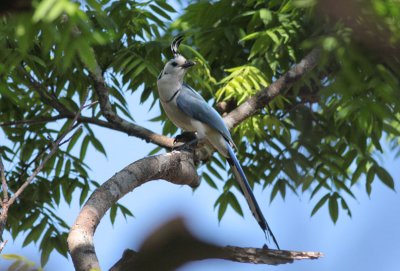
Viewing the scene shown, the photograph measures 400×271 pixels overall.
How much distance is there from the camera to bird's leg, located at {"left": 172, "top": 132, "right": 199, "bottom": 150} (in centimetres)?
443

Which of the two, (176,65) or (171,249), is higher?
(176,65)

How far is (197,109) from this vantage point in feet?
15.7

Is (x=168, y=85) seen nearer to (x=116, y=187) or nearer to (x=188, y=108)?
(x=188, y=108)

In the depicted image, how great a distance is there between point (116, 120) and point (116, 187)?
3.87 feet

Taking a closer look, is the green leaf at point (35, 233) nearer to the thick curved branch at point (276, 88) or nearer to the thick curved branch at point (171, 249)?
the thick curved branch at point (276, 88)

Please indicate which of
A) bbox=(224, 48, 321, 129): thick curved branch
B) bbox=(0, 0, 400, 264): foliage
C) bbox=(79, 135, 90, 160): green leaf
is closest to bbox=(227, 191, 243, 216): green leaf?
bbox=(0, 0, 400, 264): foliage

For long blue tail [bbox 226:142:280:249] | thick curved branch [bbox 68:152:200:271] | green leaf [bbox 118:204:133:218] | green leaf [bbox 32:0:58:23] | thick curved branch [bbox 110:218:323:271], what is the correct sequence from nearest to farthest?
1. thick curved branch [bbox 110:218:323:271]
2. green leaf [bbox 32:0:58:23]
3. thick curved branch [bbox 68:152:200:271]
4. long blue tail [bbox 226:142:280:249]
5. green leaf [bbox 118:204:133:218]

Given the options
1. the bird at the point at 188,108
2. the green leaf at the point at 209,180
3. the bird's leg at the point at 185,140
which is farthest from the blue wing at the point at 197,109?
the green leaf at the point at 209,180

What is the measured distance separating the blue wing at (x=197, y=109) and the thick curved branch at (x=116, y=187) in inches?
16.2

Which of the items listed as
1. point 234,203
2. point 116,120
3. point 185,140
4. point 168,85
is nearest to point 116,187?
point 116,120

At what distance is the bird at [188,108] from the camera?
15.5 ft

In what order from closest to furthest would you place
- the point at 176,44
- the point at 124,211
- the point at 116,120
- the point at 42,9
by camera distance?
the point at 42,9 → the point at 116,120 → the point at 176,44 → the point at 124,211

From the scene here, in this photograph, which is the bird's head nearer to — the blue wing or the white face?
the white face

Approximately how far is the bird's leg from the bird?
0.04 m
